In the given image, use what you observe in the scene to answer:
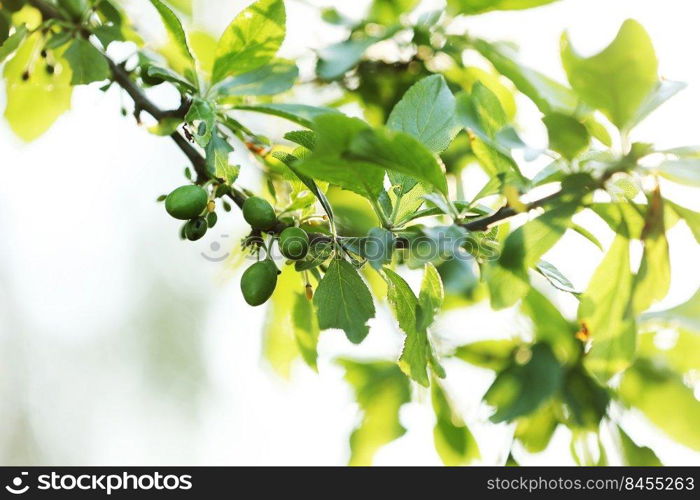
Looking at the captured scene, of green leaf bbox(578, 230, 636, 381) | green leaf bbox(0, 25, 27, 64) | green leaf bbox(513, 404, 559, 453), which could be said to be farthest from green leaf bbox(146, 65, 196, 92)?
green leaf bbox(513, 404, 559, 453)

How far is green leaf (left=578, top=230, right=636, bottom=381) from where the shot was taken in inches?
25.5

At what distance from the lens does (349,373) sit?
3.64 ft

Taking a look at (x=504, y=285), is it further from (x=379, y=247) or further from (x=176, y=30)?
(x=176, y=30)

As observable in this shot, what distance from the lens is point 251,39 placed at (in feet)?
2.72

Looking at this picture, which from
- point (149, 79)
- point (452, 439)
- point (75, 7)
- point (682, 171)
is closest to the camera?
point (682, 171)

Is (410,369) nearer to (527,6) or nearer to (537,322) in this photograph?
(537,322)

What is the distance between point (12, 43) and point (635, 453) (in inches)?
36.0

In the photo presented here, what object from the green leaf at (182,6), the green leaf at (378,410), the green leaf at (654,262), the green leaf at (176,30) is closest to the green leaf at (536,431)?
the green leaf at (378,410)

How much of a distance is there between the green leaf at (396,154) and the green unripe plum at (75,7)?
0.51m

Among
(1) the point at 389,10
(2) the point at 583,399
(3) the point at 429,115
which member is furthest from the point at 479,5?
(2) the point at 583,399

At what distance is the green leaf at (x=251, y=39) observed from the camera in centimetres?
81

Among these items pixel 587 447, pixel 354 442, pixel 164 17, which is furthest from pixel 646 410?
pixel 164 17

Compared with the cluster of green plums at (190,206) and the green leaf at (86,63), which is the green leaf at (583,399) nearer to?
the cluster of green plums at (190,206)

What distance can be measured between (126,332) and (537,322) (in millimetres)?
3763
